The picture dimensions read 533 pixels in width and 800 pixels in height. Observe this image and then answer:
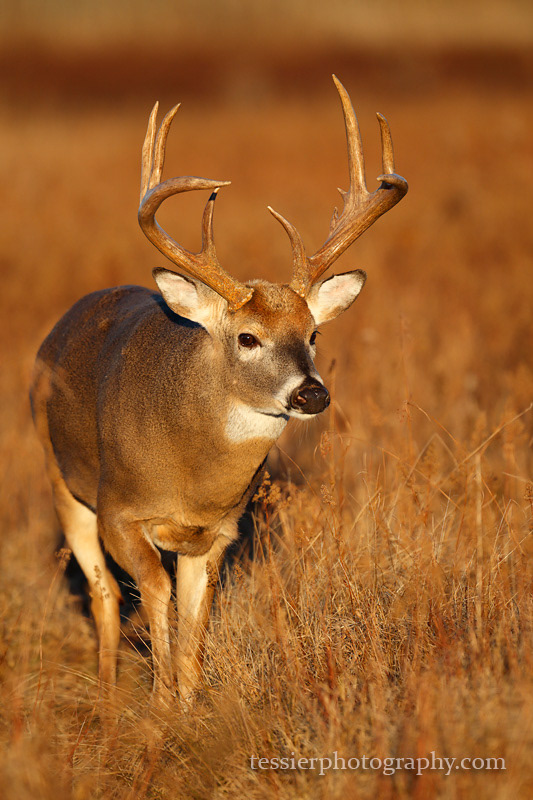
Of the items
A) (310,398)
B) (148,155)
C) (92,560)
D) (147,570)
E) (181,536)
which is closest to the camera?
(310,398)

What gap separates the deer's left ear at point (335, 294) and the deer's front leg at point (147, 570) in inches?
55.5

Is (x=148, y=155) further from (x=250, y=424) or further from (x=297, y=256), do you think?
(x=250, y=424)

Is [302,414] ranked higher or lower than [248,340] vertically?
lower

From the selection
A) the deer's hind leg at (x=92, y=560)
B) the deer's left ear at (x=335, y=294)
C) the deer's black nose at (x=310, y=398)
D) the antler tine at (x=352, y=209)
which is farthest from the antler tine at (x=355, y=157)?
the deer's hind leg at (x=92, y=560)

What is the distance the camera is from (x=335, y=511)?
4.75 meters

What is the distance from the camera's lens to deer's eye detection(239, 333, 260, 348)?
4.50 m

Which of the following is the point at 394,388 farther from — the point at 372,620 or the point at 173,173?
the point at 173,173

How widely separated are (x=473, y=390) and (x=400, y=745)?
5.33 m

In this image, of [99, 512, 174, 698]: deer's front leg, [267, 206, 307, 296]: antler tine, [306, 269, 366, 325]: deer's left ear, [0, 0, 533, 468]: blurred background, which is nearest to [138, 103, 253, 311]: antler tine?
[267, 206, 307, 296]: antler tine

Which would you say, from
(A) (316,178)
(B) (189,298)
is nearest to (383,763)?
(B) (189,298)

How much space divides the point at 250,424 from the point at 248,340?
401 millimetres

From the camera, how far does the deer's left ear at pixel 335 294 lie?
16.2 ft

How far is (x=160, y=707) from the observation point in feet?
13.6

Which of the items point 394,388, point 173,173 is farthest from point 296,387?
point 173,173
